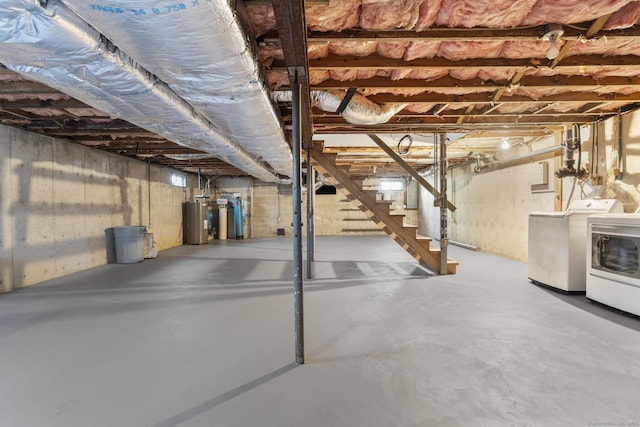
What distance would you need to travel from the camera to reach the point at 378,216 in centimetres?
446

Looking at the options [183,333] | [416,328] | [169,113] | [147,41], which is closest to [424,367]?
[416,328]

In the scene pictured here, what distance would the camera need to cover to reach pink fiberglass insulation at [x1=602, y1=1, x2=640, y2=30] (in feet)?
5.88

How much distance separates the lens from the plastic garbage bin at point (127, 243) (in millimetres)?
5129

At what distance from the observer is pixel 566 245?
3.22 m

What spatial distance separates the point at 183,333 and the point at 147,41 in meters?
1.99

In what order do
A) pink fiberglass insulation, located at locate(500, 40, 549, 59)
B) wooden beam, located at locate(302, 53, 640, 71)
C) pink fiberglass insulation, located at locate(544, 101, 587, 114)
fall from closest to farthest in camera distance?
pink fiberglass insulation, located at locate(500, 40, 549, 59)
wooden beam, located at locate(302, 53, 640, 71)
pink fiberglass insulation, located at locate(544, 101, 587, 114)

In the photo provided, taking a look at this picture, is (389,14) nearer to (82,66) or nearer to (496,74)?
(496,74)

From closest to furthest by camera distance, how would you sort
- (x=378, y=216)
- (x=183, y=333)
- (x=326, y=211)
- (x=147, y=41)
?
(x=147, y=41), (x=183, y=333), (x=378, y=216), (x=326, y=211)

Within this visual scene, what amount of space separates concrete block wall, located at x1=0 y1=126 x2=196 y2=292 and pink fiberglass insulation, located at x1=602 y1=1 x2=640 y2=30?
5878 millimetres

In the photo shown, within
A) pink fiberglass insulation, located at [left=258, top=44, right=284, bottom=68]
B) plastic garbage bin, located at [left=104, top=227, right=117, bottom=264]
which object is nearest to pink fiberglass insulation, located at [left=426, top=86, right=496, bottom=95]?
pink fiberglass insulation, located at [left=258, top=44, right=284, bottom=68]

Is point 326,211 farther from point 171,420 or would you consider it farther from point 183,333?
point 171,420

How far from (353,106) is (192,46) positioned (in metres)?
1.79

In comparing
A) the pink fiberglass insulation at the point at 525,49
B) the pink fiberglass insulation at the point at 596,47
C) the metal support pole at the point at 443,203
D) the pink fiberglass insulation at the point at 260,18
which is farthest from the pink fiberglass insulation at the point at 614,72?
the pink fiberglass insulation at the point at 260,18

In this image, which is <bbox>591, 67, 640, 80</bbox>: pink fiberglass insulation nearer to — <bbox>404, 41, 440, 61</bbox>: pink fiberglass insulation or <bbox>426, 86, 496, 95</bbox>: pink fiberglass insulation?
<bbox>426, 86, 496, 95</bbox>: pink fiberglass insulation
